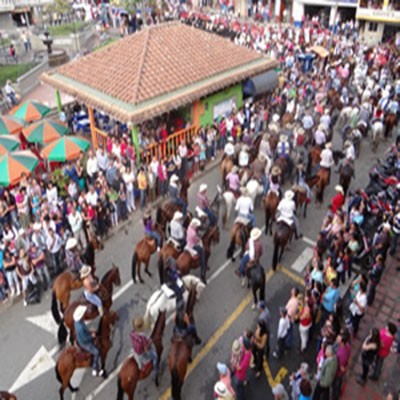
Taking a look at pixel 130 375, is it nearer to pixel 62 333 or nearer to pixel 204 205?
pixel 62 333

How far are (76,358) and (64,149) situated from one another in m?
8.08

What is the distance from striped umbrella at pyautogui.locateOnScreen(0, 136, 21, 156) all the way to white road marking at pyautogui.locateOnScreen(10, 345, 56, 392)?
7.79m

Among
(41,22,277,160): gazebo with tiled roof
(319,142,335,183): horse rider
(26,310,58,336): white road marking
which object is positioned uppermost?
(41,22,277,160): gazebo with tiled roof

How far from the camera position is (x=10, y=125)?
15820 millimetres

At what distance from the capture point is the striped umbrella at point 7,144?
14312 millimetres

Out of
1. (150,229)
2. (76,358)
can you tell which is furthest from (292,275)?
(76,358)

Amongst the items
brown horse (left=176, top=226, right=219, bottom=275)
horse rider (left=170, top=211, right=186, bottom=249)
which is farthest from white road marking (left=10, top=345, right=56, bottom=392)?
horse rider (left=170, top=211, right=186, bottom=249)

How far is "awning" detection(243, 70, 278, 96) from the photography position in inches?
741

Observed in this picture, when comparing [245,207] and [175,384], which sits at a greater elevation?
[245,207]

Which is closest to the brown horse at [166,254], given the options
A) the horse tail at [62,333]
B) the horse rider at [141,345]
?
the horse tail at [62,333]

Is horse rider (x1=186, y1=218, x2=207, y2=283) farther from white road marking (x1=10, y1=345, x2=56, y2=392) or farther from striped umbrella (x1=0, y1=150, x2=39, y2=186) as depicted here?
striped umbrella (x1=0, y1=150, x2=39, y2=186)

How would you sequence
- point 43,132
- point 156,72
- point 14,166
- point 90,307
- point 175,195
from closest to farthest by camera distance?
point 90,307
point 175,195
point 14,166
point 43,132
point 156,72

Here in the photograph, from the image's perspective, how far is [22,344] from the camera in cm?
939

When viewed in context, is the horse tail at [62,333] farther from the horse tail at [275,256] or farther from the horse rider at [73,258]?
the horse tail at [275,256]
